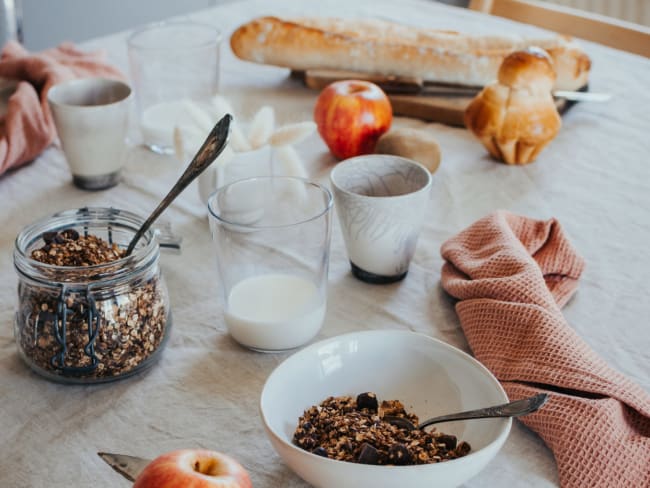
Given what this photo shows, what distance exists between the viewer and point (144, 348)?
67 cm

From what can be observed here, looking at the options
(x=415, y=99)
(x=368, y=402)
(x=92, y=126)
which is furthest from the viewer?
(x=415, y=99)

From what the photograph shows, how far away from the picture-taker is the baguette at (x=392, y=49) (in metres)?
1.22

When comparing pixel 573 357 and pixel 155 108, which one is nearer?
pixel 573 357

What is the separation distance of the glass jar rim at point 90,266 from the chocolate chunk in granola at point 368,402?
214mm

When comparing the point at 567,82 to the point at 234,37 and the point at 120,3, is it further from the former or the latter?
the point at 120,3

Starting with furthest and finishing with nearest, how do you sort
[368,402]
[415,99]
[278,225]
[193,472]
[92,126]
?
[415,99] → [92,126] → [278,225] → [368,402] → [193,472]

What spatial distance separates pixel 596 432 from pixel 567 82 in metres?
0.76

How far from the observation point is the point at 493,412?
1.78ft

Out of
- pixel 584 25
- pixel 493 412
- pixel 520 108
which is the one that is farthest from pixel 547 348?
pixel 584 25

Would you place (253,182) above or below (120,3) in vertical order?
above

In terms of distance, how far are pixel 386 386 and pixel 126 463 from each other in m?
0.21

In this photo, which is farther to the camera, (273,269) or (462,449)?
(273,269)

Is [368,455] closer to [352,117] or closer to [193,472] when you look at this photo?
[193,472]

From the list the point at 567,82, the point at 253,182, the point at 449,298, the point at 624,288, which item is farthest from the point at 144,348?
the point at 567,82
